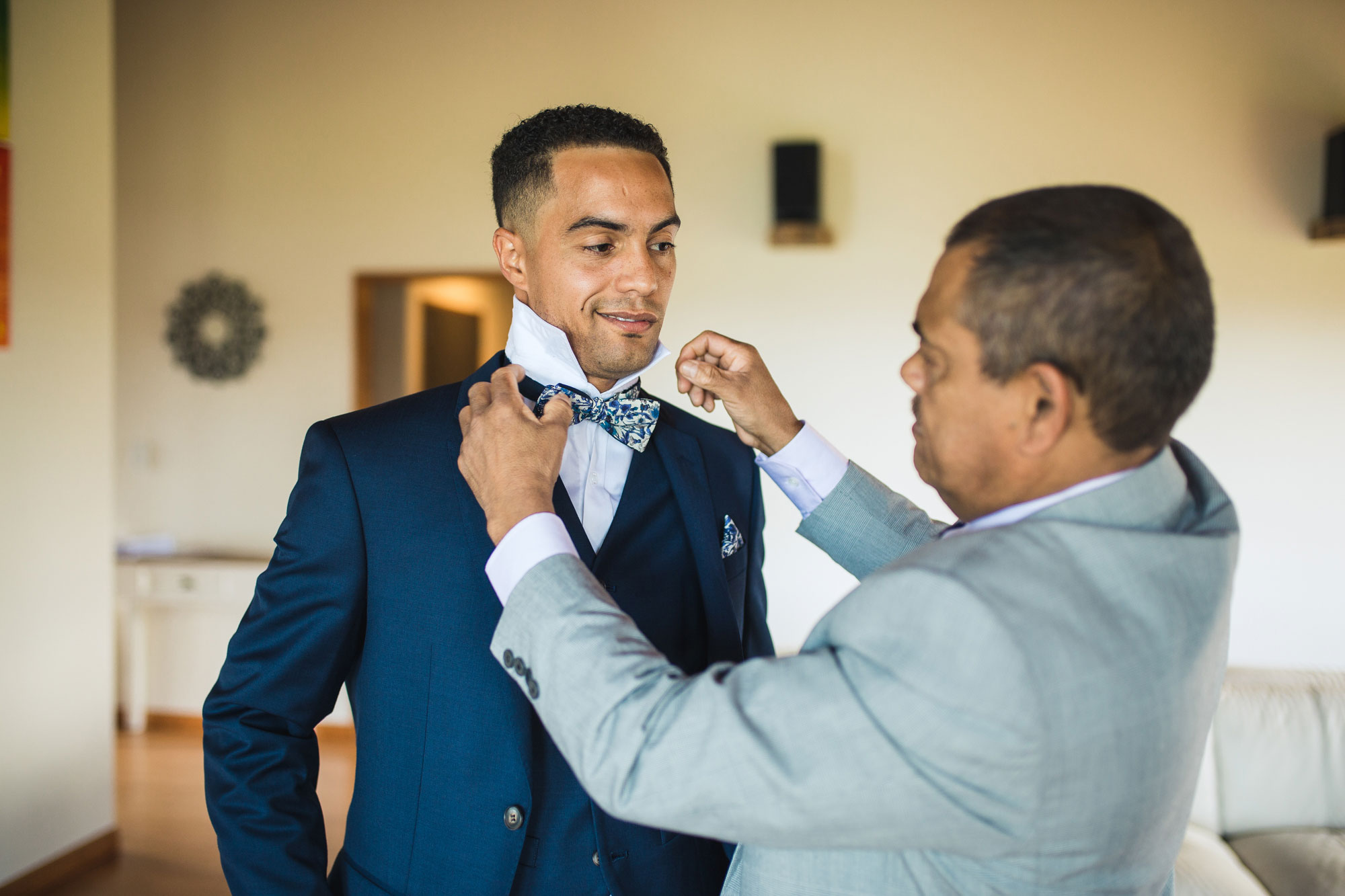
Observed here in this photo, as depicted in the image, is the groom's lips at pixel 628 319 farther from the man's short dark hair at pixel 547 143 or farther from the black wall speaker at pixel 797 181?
the black wall speaker at pixel 797 181

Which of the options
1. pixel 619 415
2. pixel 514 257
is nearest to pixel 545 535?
pixel 619 415

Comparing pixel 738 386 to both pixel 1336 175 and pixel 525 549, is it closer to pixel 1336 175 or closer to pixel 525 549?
pixel 525 549

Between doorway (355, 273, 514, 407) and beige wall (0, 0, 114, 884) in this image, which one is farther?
doorway (355, 273, 514, 407)

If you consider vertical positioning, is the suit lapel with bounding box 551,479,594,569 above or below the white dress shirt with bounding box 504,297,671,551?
below

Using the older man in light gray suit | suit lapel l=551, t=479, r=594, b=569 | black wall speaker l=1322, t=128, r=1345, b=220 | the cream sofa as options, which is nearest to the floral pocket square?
suit lapel l=551, t=479, r=594, b=569

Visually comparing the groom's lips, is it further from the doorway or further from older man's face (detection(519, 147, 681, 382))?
the doorway

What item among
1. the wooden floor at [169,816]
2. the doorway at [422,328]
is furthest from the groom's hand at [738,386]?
the doorway at [422,328]

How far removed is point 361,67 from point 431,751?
470 cm

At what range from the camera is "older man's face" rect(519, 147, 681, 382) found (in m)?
1.34

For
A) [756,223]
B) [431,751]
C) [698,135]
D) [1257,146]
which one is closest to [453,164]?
[698,135]

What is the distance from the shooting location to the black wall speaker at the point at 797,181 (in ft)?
14.7

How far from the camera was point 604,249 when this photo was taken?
53.4 inches

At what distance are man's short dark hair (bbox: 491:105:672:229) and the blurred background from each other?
3.26 m

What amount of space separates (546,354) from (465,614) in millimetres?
394
